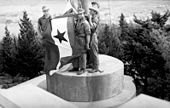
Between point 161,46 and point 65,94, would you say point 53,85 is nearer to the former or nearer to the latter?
point 65,94

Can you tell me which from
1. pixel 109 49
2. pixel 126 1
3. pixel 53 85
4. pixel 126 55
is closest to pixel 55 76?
pixel 53 85

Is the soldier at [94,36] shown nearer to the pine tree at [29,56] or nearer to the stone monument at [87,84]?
the stone monument at [87,84]

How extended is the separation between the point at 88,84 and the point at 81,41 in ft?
4.77

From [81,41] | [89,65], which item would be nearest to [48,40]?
[81,41]

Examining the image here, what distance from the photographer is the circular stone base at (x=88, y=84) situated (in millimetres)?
9070

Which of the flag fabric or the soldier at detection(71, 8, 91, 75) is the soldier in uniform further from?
the soldier at detection(71, 8, 91, 75)

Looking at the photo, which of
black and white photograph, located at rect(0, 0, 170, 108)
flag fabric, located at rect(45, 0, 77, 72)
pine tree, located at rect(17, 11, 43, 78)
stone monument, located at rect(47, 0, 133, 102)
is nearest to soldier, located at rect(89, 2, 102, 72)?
black and white photograph, located at rect(0, 0, 170, 108)

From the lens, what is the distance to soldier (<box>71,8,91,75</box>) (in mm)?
8789

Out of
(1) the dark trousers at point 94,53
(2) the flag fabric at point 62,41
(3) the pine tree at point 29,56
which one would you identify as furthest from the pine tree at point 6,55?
(1) the dark trousers at point 94,53

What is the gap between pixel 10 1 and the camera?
22141 millimetres

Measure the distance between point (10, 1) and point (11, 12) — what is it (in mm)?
2186

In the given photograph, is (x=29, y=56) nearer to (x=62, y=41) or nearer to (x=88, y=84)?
(x=62, y=41)

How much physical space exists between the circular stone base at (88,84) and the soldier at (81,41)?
33 cm

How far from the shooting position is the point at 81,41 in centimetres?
904
